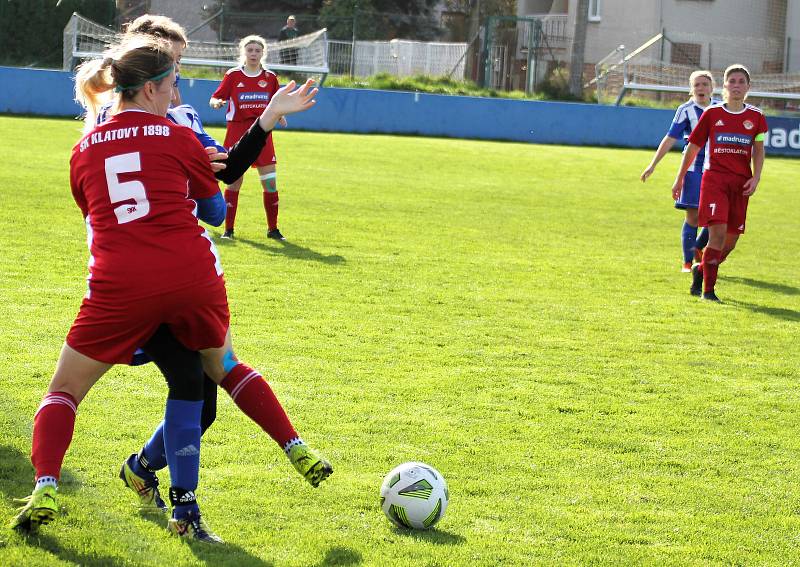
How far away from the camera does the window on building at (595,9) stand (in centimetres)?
3919

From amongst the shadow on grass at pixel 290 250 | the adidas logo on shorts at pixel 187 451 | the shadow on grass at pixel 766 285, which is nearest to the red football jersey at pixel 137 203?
the adidas logo on shorts at pixel 187 451

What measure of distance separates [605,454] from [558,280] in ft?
15.6

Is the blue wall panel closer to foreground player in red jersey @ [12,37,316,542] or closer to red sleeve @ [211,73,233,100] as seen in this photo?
red sleeve @ [211,73,233,100]

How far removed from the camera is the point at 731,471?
4844 millimetres

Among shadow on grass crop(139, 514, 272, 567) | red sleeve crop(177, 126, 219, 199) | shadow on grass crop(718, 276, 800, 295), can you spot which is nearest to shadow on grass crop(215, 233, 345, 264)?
shadow on grass crop(718, 276, 800, 295)

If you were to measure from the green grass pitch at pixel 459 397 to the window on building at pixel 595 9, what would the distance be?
28.1m

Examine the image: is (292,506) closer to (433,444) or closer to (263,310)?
(433,444)

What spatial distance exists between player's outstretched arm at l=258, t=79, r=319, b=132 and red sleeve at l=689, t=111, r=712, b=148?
608cm

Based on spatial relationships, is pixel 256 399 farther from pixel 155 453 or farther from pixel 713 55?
pixel 713 55

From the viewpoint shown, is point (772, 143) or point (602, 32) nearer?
point (772, 143)

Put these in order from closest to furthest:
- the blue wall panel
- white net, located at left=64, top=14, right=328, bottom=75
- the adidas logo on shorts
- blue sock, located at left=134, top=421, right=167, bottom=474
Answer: the adidas logo on shorts, blue sock, located at left=134, top=421, right=167, bottom=474, the blue wall panel, white net, located at left=64, top=14, right=328, bottom=75

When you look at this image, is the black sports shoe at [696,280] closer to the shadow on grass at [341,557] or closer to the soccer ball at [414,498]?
the soccer ball at [414,498]

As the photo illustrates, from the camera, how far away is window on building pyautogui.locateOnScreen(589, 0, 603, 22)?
3919 centimetres

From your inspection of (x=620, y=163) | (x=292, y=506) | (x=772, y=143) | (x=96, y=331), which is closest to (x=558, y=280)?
(x=292, y=506)
